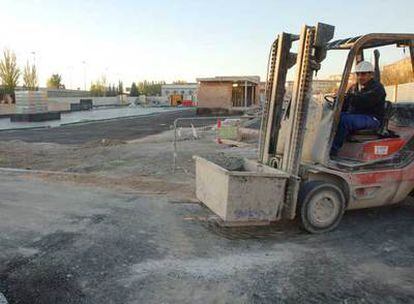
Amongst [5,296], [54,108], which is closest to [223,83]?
[54,108]

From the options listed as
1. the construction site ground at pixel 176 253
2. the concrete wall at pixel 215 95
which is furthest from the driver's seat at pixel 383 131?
the concrete wall at pixel 215 95

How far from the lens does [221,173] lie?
589 centimetres

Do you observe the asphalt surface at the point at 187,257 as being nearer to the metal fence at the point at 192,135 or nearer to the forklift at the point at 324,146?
the forklift at the point at 324,146

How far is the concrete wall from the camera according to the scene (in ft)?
166

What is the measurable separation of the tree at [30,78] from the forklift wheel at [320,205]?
53943mm

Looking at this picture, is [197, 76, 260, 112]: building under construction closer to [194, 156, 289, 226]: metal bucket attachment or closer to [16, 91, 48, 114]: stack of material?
[16, 91, 48, 114]: stack of material

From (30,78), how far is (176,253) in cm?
5496

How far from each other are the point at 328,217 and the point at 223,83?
45387mm

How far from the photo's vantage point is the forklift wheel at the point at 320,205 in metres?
6.00

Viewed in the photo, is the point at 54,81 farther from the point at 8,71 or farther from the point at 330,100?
the point at 330,100

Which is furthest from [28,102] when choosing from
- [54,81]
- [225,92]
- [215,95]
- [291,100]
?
[54,81]

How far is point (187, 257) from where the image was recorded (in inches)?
214

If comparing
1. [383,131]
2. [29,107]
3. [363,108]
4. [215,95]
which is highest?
[363,108]

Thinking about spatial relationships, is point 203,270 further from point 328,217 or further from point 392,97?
point 392,97
